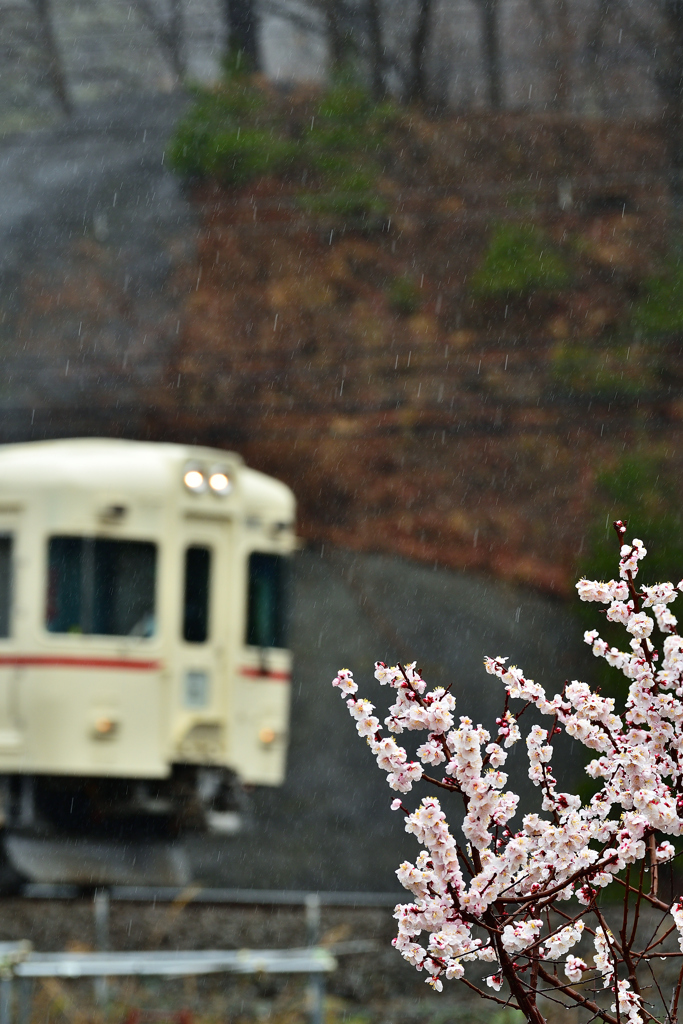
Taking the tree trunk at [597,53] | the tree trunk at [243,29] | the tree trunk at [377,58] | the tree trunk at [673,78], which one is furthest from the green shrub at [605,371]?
the tree trunk at [243,29]

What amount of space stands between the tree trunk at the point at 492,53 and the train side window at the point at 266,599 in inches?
371

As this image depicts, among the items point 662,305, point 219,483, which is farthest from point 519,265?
point 219,483

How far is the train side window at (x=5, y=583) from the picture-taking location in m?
6.86

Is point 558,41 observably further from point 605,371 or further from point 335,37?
point 605,371

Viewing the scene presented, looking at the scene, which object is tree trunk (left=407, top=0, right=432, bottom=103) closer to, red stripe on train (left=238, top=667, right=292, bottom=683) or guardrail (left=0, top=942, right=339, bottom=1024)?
red stripe on train (left=238, top=667, right=292, bottom=683)

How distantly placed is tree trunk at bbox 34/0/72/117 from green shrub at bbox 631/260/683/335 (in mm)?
7887

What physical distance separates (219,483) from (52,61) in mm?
10835

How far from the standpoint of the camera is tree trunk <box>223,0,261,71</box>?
15.4 m

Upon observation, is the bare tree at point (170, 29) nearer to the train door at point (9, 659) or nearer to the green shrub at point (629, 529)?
the green shrub at point (629, 529)

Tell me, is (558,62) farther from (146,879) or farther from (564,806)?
(564,806)

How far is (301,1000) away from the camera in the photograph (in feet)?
21.4

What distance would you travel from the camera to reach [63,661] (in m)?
6.89

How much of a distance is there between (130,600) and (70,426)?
22.3 ft

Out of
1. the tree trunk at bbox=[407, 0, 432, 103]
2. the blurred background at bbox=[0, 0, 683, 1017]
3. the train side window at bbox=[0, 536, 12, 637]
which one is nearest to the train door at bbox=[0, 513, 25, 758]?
the train side window at bbox=[0, 536, 12, 637]
